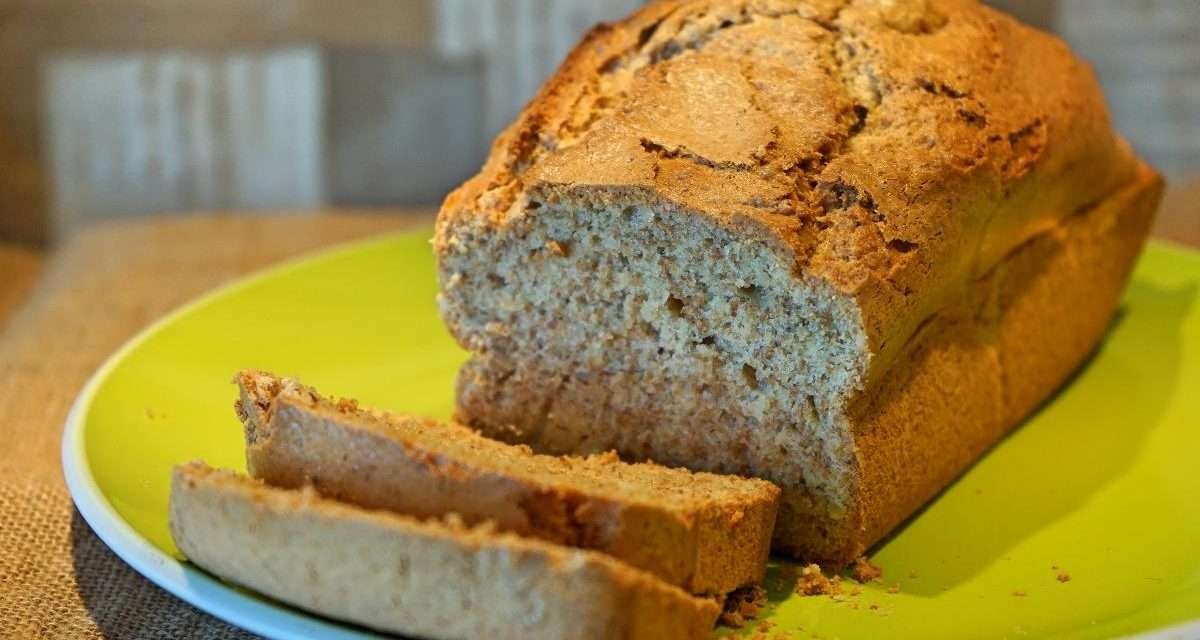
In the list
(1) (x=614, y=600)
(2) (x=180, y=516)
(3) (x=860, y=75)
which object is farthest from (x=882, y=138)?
(2) (x=180, y=516)

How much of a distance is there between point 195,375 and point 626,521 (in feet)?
4.82

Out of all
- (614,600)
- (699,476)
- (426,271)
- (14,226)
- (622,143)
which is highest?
(622,143)

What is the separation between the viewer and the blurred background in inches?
240

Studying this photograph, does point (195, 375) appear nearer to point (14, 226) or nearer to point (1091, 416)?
point (1091, 416)

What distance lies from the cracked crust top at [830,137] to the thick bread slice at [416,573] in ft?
2.24

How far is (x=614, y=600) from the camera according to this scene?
5.09 ft

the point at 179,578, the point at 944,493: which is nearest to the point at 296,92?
the point at 944,493

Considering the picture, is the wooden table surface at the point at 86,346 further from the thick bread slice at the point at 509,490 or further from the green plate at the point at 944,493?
the thick bread slice at the point at 509,490

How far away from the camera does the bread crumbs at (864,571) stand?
84.0 inches

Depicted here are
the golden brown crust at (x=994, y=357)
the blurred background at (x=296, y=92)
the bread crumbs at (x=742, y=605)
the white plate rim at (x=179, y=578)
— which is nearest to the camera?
the white plate rim at (x=179, y=578)

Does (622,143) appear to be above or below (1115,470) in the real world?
above

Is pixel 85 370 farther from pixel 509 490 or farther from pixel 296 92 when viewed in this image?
pixel 296 92

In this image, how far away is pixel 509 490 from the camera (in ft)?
5.57

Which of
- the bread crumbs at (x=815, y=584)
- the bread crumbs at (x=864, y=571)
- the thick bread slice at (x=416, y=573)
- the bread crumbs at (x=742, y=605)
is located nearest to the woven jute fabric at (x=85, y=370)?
the thick bread slice at (x=416, y=573)
